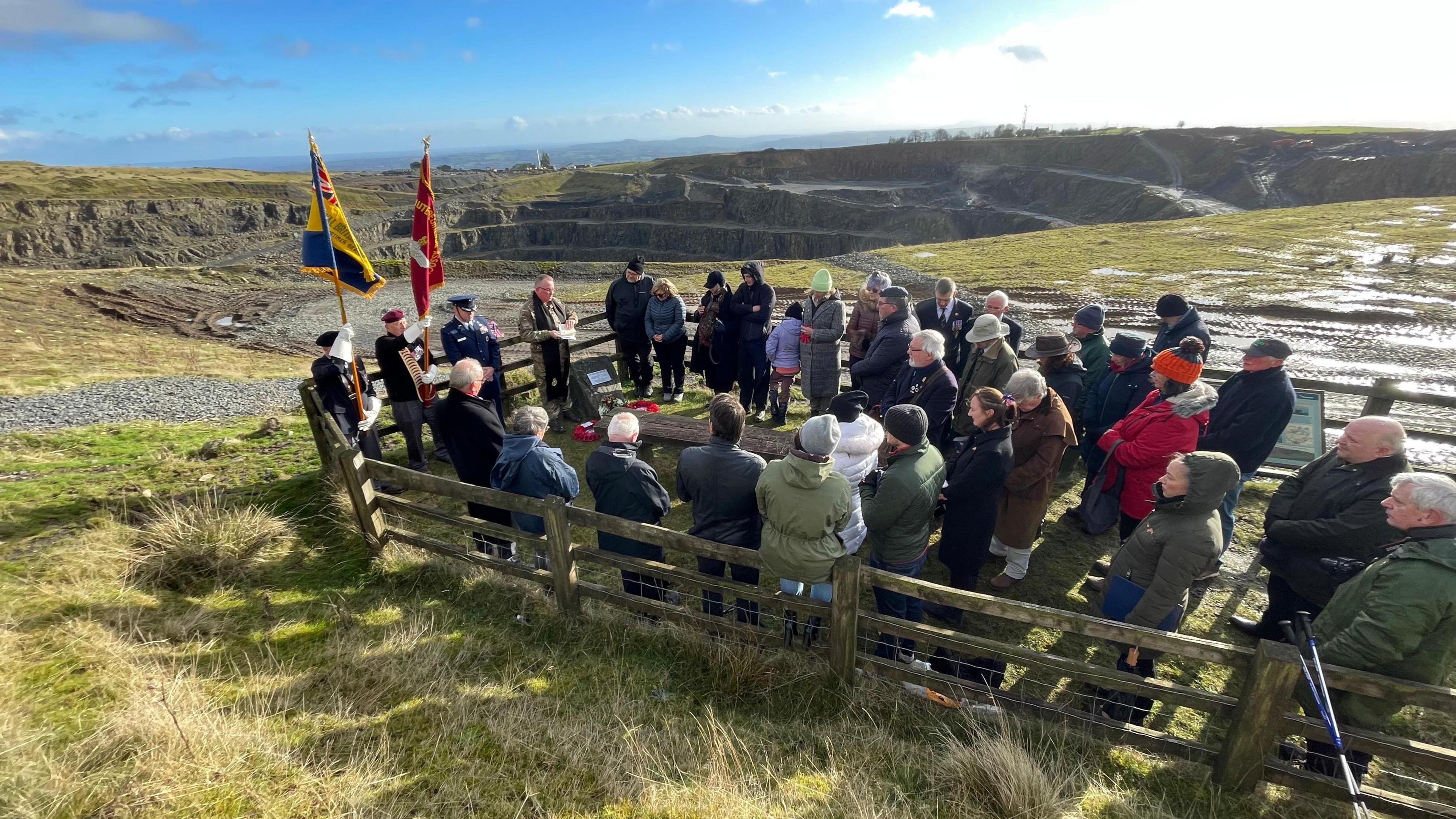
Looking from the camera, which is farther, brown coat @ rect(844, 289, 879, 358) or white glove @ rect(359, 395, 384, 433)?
brown coat @ rect(844, 289, 879, 358)

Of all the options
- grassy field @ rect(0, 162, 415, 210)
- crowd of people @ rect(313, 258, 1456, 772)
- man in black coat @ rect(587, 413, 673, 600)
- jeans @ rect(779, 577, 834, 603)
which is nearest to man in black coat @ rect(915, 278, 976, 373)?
crowd of people @ rect(313, 258, 1456, 772)

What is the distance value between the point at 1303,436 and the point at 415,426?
9448 millimetres

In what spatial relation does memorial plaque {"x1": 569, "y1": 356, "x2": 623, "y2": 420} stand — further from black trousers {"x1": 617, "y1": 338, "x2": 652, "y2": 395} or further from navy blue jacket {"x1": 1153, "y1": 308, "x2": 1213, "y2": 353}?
navy blue jacket {"x1": 1153, "y1": 308, "x2": 1213, "y2": 353}

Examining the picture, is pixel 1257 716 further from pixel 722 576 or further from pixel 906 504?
pixel 722 576

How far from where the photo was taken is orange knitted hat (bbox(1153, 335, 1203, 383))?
4.48 metres

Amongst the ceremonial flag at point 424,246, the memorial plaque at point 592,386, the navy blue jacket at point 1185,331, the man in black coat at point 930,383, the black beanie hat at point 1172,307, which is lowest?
the memorial plaque at point 592,386

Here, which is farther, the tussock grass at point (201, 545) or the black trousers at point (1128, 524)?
the black trousers at point (1128, 524)

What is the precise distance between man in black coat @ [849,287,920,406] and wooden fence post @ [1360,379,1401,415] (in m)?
4.37

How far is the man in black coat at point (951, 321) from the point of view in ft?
23.8

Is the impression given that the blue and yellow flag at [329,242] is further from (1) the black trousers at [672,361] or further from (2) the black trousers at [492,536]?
(1) the black trousers at [672,361]

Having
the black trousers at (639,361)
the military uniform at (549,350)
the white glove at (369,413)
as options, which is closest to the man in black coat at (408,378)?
the white glove at (369,413)

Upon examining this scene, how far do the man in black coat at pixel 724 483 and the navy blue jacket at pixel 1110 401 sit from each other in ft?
12.2

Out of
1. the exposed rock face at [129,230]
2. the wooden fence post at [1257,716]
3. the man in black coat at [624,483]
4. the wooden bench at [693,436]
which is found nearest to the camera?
the wooden fence post at [1257,716]

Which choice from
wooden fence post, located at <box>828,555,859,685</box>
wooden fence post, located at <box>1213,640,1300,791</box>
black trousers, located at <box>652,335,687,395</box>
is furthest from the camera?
black trousers, located at <box>652,335,687,395</box>
